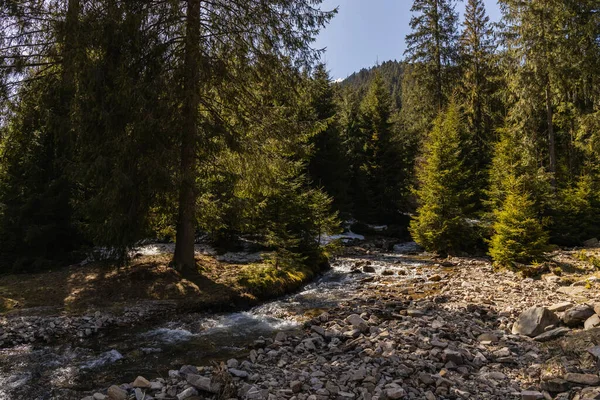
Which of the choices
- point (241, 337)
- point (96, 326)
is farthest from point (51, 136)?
point (241, 337)

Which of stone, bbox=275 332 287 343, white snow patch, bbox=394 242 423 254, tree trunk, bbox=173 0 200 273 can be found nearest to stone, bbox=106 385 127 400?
stone, bbox=275 332 287 343

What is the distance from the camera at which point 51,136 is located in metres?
12.8

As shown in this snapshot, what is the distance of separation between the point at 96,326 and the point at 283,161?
22.4ft

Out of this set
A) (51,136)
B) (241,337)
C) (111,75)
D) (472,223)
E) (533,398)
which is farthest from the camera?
(472,223)

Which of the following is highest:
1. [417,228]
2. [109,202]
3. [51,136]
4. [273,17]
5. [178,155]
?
[273,17]

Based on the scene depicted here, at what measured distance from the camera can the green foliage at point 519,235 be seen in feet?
44.6

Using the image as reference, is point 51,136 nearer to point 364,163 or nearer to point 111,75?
point 111,75

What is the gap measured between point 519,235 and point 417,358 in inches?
397

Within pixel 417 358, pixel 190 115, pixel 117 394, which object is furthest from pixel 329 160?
pixel 117 394

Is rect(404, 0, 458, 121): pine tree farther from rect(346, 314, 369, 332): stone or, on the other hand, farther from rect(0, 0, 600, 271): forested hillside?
rect(346, 314, 369, 332): stone

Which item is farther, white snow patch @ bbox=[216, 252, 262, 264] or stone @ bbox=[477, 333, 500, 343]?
white snow patch @ bbox=[216, 252, 262, 264]

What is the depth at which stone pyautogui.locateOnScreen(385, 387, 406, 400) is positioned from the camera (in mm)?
4863

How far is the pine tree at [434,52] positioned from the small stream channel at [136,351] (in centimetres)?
2364

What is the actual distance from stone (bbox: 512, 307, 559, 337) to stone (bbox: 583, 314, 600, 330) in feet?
1.58
